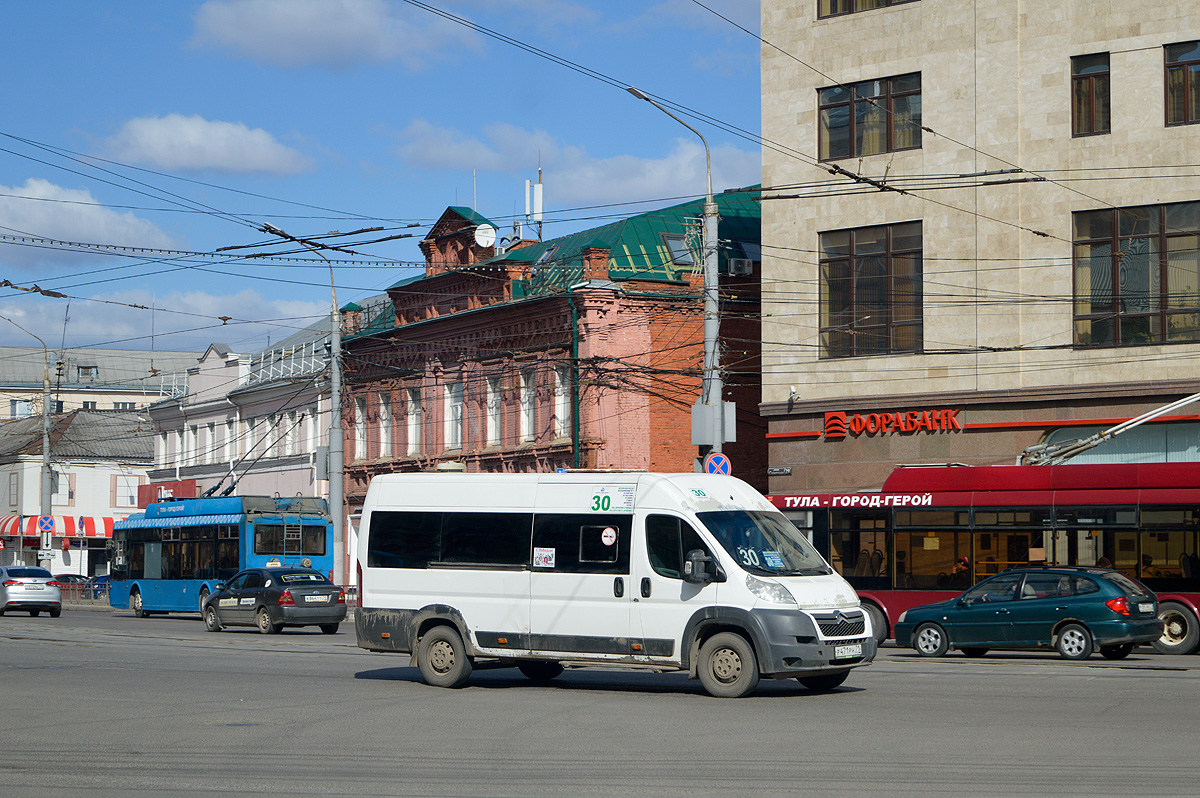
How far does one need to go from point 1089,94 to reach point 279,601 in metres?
20.5

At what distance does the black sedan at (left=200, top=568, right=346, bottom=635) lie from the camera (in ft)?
103

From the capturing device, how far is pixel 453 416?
50562 mm

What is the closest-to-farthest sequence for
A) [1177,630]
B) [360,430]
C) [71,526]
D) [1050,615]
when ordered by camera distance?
1. [1050,615]
2. [1177,630]
3. [360,430]
4. [71,526]

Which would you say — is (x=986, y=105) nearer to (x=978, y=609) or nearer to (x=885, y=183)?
(x=885, y=183)

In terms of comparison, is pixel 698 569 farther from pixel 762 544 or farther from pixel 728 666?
pixel 728 666

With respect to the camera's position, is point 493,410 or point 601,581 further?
point 493,410

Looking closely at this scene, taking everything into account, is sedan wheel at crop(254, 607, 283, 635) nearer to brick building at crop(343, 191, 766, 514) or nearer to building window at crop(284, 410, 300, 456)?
brick building at crop(343, 191, 766, 514)

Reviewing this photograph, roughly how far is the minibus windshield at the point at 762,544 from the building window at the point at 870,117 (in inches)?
792

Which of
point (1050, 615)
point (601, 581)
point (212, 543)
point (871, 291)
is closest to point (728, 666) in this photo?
point (601, 581)

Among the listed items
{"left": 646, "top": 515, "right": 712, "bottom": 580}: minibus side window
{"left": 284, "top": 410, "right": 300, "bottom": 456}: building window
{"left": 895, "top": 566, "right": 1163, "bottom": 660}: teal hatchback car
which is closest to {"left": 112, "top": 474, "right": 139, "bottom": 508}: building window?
{"left": 284, "top": 410, "right": 300, "bottom": 456}: building window

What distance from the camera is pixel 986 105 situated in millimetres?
33344

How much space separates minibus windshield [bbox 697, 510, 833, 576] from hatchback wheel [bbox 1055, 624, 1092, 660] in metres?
6.86

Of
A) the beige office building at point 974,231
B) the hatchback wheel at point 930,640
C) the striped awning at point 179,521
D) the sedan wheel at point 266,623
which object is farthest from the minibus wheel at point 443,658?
the striped awning at point 179,521

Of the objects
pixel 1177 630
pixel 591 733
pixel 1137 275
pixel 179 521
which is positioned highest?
pixel 1137 275
